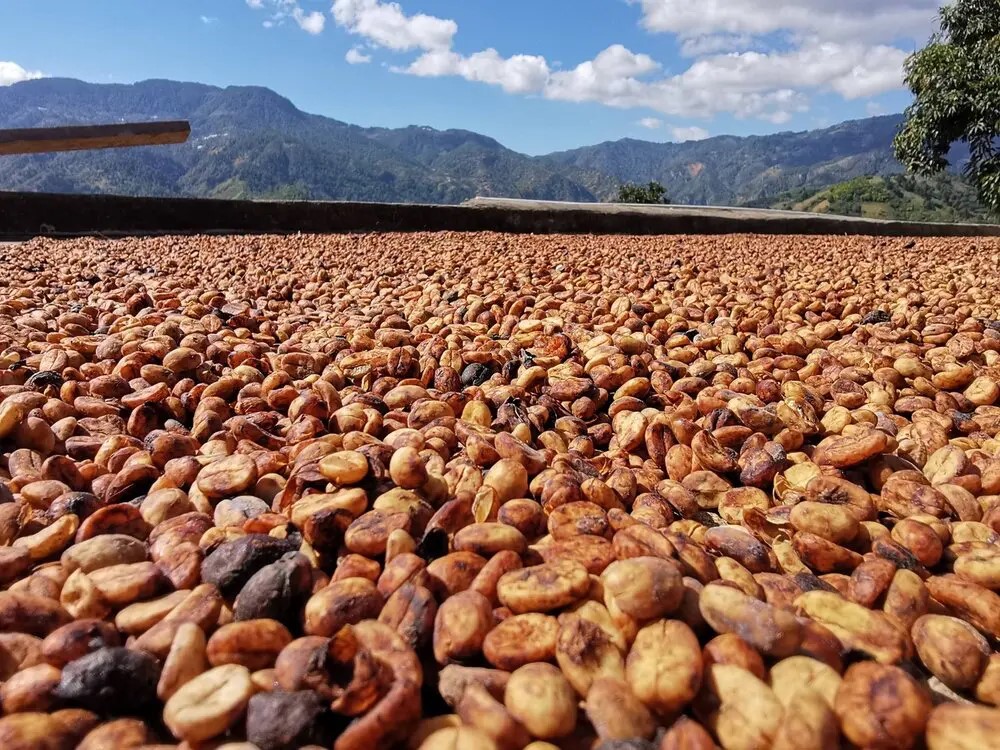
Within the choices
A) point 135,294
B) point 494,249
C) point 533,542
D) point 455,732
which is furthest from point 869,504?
point 494,249

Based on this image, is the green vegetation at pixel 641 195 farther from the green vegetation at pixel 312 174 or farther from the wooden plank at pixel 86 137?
the green vegetation at pixel 312 174

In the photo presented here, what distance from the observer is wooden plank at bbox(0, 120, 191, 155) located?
5.01m

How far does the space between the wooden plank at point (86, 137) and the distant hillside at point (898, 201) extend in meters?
50.7

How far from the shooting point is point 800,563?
1286 millimetres

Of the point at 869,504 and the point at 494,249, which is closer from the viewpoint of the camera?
the point at 869,504

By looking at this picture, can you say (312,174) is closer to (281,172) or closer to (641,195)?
(281,172)

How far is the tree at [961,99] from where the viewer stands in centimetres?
880

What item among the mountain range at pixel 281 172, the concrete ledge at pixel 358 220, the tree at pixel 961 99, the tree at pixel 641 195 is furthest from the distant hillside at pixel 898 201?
the concrete ledge at pixel 358 220

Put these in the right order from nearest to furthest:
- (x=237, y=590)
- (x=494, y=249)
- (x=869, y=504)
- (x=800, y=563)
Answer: (x=237, y=590), (x=800, y=563), (x=869, y=504), (x=494, y=249)

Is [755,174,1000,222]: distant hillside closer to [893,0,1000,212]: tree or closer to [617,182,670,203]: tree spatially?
[617,182,670,203]: tree

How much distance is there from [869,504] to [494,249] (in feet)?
14.9

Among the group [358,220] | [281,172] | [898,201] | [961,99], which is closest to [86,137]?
[358,220]

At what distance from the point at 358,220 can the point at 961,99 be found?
8391mm

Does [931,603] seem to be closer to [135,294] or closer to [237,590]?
[237,590]
